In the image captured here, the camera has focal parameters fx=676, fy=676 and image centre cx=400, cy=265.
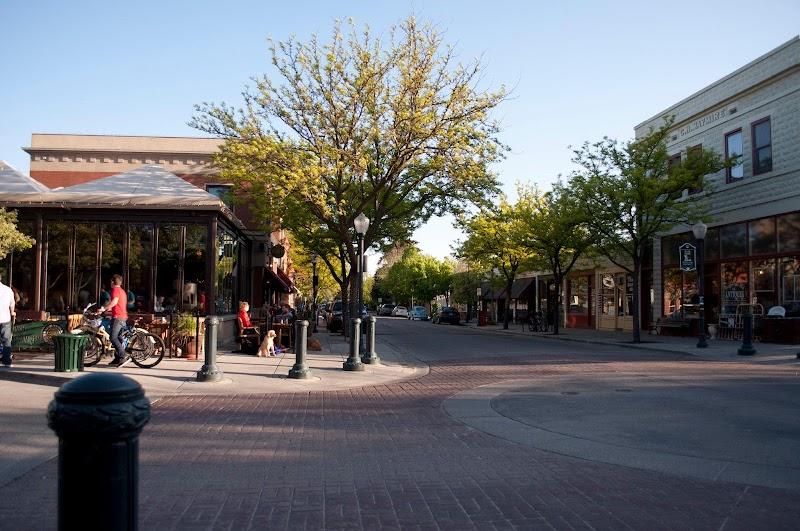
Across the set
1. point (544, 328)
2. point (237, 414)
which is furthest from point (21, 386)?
point (544, 328)

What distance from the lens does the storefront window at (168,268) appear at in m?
18.1

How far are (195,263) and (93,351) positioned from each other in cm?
495

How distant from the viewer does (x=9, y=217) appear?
16.2 m

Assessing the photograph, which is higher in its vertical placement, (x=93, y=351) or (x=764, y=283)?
(x=764, y=283)

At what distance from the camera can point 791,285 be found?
23.0 metres

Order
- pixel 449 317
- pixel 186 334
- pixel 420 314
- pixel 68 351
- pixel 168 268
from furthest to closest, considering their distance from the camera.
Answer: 1. pixel 420 314
2. pixel 449 317
3. pixel 168 268
4. pixel 186 334
5. pixel 68 351

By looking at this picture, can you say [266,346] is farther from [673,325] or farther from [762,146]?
[762,146]

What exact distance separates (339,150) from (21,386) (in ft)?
33.1

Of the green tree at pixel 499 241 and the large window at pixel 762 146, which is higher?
the large window at pixel 762 146

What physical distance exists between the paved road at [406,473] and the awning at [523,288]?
39.0m

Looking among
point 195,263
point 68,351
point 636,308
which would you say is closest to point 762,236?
point 636,308

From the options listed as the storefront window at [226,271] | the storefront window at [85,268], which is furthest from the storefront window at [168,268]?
the storefront window at [85,268]

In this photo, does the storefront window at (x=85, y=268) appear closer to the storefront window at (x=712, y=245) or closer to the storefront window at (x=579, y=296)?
the storefront window at (x=712, y=245)

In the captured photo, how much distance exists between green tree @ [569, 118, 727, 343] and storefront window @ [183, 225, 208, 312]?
46.1ft
